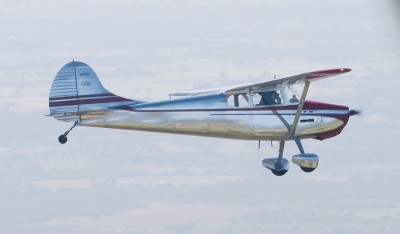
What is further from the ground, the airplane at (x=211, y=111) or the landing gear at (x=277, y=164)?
the airplane at (x=211, y=111)

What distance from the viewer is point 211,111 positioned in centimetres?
5066

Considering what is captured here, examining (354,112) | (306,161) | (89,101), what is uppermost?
(89,101)

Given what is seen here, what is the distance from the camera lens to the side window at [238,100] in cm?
5103

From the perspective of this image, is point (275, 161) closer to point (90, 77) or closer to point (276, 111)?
point (276, 111)

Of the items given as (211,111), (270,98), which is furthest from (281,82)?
(211,111)

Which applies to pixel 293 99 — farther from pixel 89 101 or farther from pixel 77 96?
pixel 77 96

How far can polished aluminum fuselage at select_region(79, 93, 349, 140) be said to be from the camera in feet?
165

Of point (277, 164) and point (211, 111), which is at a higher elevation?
point (211, 111)

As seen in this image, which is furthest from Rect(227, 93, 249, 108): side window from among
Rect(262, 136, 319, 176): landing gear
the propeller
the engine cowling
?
the propeller

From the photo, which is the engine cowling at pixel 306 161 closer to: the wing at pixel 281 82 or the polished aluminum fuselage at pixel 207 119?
the polished aluminum fuselage at pixel 207 119

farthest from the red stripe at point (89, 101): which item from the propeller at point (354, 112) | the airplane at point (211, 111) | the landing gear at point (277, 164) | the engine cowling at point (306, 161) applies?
the propeller at point (354, 112)

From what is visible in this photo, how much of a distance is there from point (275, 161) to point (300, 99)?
9.17 feet

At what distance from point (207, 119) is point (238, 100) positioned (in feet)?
4.63

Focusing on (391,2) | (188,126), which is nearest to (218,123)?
(188,126)
